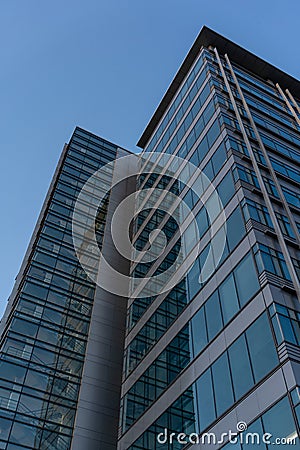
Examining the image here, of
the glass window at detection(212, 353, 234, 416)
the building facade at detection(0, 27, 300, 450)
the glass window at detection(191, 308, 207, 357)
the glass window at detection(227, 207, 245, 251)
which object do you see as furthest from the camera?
the glass window at detection(227, 207, 245, 251)

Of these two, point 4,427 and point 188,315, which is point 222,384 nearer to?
point 188,315

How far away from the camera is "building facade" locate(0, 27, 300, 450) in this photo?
770 inches

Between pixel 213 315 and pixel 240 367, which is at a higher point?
pixel 240 367

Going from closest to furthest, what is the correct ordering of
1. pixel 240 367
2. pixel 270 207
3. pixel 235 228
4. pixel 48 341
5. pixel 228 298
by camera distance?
pixel 240 367 < pixel 228 298 < pixel 235 228 < pixel 270 207 < pixel 48 341

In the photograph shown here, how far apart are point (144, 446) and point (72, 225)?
71.9ft

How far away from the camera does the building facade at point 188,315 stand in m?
19.5

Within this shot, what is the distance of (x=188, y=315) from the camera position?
86.9 feet

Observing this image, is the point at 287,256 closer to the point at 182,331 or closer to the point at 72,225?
the point at 182,331

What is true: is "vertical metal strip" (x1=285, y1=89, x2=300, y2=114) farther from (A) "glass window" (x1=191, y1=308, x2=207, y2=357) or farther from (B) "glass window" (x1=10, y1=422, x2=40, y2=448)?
(B) "glass window" (x1=10, y1=422, x2=40, y2=448)

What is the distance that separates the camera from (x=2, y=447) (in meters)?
Result: 25.9

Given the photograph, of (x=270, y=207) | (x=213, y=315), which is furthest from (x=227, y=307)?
(x=270, y=207)

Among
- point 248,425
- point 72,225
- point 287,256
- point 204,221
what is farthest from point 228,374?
point 72,225

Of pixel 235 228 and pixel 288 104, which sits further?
pixel 288 104

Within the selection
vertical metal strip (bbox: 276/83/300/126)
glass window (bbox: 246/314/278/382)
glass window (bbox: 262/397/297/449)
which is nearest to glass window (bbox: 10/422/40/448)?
glass window (bbox: 246/314/278/382)
